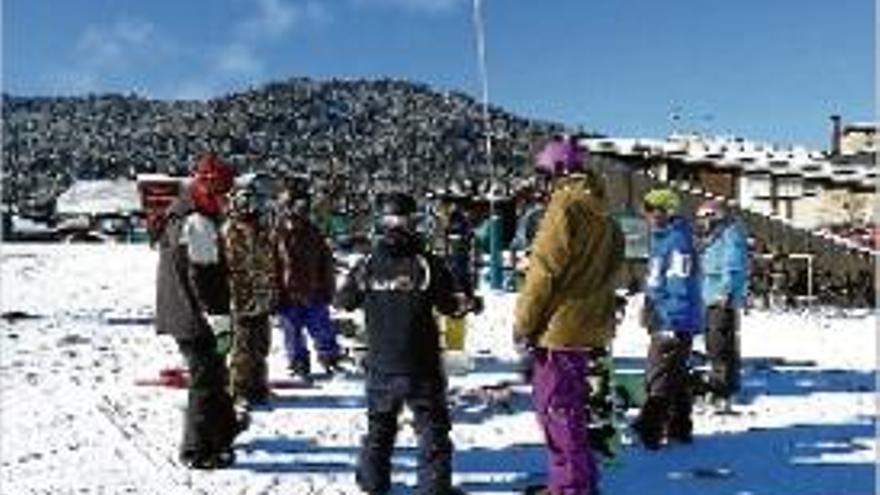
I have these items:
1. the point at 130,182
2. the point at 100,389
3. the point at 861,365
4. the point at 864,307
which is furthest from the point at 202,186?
the point at 130,182

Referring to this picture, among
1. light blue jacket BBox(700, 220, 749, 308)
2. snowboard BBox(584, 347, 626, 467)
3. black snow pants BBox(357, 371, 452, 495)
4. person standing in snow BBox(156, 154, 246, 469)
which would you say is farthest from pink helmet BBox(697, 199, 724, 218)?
black snow pants BBox(357, 371, 452, 495)

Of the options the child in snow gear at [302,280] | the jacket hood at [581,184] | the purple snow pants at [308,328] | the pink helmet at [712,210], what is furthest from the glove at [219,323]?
the pink helmet at [712,210]

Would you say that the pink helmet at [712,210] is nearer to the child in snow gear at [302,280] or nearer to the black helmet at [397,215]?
the child in snow gear at [302,280]

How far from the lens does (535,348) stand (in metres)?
9.01

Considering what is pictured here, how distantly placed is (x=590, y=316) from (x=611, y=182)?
960 inches

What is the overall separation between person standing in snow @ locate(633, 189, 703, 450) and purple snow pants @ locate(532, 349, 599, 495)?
2.58 meters

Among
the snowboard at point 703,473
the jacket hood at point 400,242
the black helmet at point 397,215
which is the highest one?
the black helmet at point 397,215

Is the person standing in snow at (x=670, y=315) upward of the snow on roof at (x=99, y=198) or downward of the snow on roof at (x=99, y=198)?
downward

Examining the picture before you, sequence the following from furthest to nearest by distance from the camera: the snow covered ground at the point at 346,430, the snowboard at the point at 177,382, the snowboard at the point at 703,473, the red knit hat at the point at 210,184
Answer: the snowboard at the point at 177,382 < the red knit hat at the point at 210,184 < the snowboard at the point at 703,473 < the snow covered ground at the point at 346,430

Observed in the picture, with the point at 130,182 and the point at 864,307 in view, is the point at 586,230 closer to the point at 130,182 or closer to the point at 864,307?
the point at 864,307

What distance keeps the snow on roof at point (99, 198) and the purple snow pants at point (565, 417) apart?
182ft

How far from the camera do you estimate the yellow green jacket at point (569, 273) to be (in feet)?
28.8

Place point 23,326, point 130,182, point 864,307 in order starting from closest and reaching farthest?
point 23,326 → point 864,307 → point 130,182

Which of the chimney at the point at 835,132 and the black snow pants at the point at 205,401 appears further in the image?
the chimney at the point at 835,132
